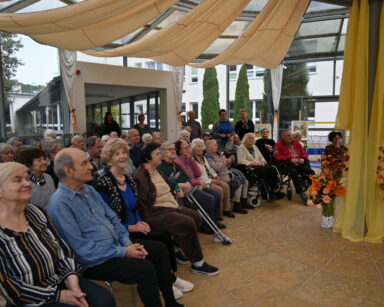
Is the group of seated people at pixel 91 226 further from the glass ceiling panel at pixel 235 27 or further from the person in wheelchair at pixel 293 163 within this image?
the glass ceiling panel at pixel 235 27

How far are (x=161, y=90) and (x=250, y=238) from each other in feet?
19.7

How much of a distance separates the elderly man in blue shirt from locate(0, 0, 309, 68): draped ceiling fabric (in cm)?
199

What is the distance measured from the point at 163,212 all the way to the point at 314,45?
804 centimetres

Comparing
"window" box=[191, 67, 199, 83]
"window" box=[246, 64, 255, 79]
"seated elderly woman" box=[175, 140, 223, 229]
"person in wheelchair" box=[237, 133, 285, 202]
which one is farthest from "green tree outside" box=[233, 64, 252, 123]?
"seated elderly woman" box=[175, 140, 223, 229]

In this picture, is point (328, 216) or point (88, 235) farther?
point (328, 216)

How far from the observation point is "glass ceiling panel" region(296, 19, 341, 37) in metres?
8.10

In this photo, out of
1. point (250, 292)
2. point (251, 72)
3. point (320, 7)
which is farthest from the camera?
point (251, 72)

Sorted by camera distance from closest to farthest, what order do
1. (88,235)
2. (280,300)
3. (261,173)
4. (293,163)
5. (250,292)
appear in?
1. (88,235)
2. (280,300)
3. (250,292)
4. (261,173)
5. (293,163)

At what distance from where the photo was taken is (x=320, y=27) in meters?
8.30

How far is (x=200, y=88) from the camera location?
14.4m

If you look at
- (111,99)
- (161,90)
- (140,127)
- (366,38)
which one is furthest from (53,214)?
(111,99)

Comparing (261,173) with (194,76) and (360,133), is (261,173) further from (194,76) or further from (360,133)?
(194,76)

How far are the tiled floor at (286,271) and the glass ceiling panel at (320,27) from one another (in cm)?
614

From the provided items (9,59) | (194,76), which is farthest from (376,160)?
(194,76)
